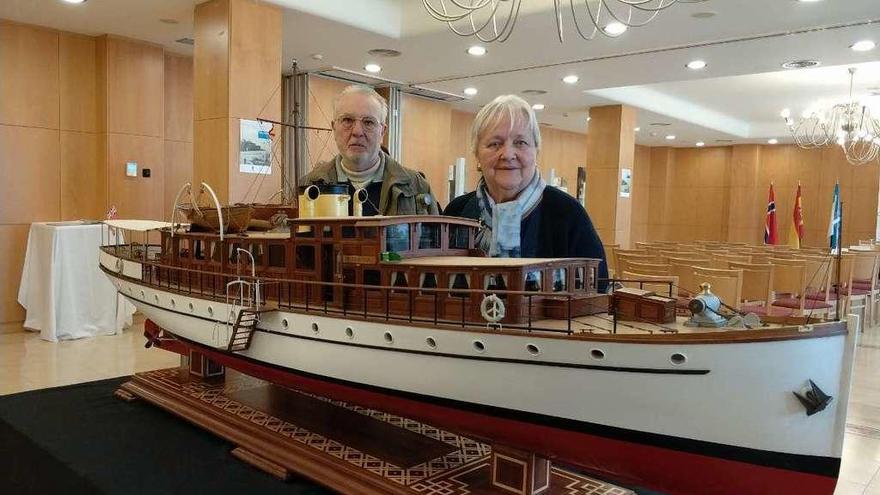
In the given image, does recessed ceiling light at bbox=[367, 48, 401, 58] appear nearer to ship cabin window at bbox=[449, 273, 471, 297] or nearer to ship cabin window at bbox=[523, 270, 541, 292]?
ship cabin window at bbox=[449, 273, 471, 297]

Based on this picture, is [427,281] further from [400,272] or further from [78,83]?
[78,83]

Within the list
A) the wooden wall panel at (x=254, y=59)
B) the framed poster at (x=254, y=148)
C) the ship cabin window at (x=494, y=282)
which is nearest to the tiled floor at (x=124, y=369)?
the framed poster at (x=254, y=148)

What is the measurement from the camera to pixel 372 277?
288cm

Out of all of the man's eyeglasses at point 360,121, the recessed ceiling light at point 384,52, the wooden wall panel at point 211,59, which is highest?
the recessed ceiling light at point 384,52

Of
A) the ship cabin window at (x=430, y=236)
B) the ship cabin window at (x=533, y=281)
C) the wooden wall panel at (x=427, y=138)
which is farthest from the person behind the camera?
the wooden wall panel at (x=427, y=138)

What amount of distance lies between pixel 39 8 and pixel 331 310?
323 inches

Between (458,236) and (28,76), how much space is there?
9106mm

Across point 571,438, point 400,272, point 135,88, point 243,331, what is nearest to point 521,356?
point 571,438

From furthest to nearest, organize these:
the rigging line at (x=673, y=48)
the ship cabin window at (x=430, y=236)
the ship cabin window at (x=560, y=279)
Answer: the rigging line at (x=673, y=48) → the ship cabin window at (x=430, y=236) → the ship cabin window at (x=560, y=279)

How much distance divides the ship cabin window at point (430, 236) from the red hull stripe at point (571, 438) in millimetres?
712

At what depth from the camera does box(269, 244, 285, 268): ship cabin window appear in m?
3.25

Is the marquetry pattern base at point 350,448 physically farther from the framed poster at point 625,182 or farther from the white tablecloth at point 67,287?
the framed poster at point 625,182

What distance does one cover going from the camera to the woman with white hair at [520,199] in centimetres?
263

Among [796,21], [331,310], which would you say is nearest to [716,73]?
[796,21]
